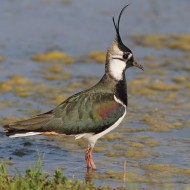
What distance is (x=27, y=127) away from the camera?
316 inches

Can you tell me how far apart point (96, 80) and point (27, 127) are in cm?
361

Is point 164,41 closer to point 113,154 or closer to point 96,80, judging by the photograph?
point 96,80

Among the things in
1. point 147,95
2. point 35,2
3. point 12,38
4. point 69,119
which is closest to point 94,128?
point 69,119

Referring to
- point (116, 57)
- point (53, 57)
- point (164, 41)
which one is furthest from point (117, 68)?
point (164, 41)

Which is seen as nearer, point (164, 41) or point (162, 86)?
point (162, 86)

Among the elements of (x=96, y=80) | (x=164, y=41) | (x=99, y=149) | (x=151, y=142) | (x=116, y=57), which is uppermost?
(x=116, y=57)

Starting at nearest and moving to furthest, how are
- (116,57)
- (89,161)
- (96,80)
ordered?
(89,161)
(116,57)
(96,80)

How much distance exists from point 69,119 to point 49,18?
612 centimetres

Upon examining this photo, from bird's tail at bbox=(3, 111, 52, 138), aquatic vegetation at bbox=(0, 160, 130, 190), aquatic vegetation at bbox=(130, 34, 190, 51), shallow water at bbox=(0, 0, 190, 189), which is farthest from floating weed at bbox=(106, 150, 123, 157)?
aquatic vegetation at bbox=(130, 34, 190, 51)

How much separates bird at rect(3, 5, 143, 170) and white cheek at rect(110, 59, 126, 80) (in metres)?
0.03

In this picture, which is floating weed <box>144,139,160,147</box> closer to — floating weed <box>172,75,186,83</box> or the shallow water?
the shallow water

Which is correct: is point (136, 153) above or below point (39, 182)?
below

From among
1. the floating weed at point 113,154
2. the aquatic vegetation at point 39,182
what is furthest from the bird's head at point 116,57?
the aquatic vegetation at point 39,182

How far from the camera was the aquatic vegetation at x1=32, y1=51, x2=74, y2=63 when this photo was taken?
12406mm
